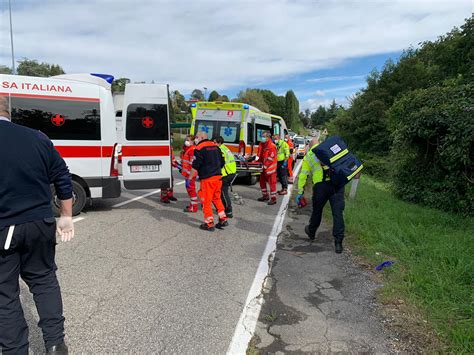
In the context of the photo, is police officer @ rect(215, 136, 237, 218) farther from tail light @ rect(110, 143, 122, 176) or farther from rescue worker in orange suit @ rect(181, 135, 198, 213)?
tail light @ rect(110, 143, 122, 176)

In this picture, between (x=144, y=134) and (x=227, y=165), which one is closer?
(x=227, y=165)

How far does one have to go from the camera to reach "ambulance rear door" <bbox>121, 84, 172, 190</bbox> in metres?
7.49

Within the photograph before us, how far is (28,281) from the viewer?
247 centimetres

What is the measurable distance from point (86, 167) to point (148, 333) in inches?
189

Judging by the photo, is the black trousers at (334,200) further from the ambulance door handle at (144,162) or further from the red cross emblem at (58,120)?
→ the red cross emblem at (58,120)

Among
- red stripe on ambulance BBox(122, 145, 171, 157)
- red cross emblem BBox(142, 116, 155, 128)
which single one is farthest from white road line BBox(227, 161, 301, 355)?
red cross emblem BBox(142, 116, 155, 128)

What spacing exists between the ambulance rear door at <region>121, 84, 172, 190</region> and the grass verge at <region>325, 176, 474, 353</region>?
3976mm

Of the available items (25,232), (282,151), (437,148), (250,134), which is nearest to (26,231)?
(25,232)

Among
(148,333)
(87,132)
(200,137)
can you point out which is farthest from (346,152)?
(87,132)

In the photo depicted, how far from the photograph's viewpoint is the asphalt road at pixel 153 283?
2.98 m

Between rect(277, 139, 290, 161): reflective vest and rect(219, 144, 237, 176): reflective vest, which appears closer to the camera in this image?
rect(219, 144, 237, 176): reflective vest

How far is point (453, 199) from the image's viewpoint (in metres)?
7.97

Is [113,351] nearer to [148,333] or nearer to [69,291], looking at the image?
[148,333]

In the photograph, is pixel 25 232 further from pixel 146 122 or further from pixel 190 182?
pixel 146 122
